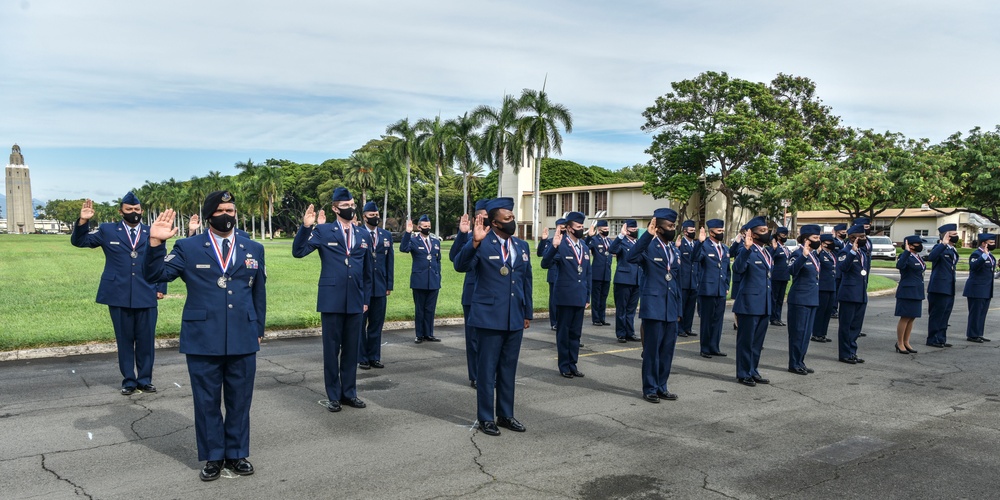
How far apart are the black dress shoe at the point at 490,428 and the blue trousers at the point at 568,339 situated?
2595mm

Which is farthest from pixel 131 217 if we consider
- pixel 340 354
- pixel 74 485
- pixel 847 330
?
pixel 847 330

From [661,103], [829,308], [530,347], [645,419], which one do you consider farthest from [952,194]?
[645,419]

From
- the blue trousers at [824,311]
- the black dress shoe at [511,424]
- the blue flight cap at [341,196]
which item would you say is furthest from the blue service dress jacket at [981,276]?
the blue flight cap at [341,196]

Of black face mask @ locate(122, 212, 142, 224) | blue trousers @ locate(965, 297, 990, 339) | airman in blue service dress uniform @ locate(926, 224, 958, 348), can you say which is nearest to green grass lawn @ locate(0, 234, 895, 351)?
black face mask @ locate(122, 212, 142, 224)

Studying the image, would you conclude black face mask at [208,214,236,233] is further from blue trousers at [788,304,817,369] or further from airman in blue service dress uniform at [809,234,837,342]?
airman in blue service dress uniform at [809,234,837,342]

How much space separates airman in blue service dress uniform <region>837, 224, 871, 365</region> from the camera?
33.3 feet

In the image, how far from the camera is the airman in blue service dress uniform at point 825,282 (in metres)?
11.2

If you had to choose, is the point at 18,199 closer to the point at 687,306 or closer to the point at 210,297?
the point at 687,306

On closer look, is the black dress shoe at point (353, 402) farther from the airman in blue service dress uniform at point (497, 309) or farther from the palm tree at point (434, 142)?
the palm tree at point (434, 142)

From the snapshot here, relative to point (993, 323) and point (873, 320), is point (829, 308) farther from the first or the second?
point (993, 323)

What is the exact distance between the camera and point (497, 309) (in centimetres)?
629

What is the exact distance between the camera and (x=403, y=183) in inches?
2783

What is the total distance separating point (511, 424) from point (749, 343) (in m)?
3.68

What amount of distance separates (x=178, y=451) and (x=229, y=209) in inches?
78.5
